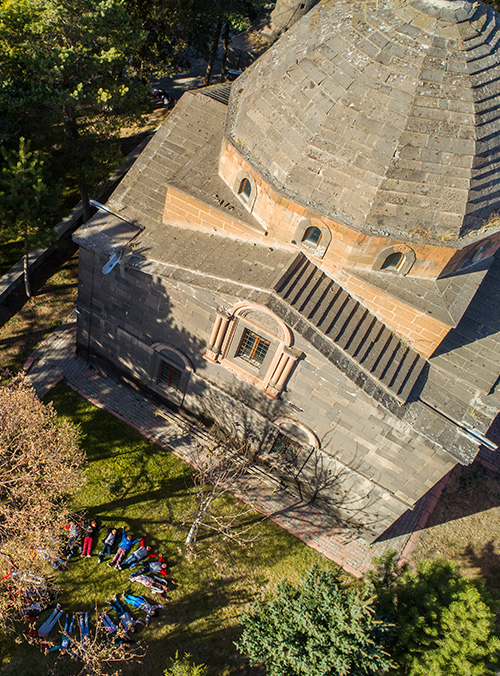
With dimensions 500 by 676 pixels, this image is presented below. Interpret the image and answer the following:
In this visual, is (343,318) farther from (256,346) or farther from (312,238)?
(256,346)

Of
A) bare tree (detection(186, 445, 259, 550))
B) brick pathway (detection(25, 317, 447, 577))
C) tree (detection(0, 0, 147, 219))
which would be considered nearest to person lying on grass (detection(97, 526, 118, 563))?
bare tree (detection(186, 445, 259, 550))

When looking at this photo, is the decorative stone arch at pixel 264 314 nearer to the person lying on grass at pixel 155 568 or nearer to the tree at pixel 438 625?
the tree at pixel 438 625

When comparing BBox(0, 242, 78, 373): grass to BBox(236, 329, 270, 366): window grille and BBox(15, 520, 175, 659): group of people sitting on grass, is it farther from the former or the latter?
BBox(236, 329, 270, 366): window grille

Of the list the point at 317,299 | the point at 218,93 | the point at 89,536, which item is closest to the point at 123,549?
the point at 89,536

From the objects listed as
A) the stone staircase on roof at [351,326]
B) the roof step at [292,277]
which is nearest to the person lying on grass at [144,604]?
the stone staircase on roof at [351,326]

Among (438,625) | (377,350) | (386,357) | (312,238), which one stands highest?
(312,238)

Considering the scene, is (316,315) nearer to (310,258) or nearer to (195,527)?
(310,258)
